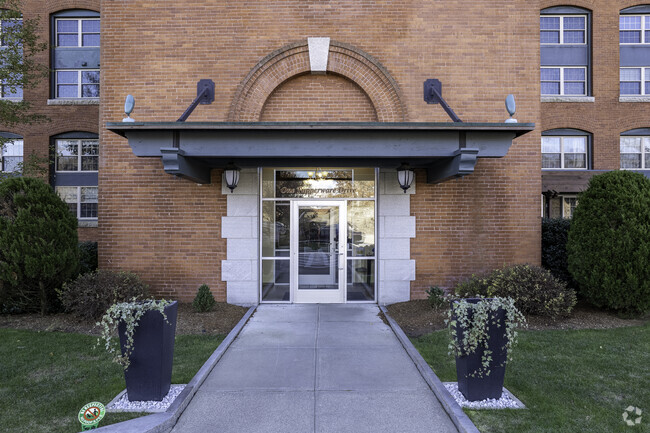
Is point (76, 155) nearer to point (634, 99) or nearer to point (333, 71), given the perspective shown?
point (333, 71)

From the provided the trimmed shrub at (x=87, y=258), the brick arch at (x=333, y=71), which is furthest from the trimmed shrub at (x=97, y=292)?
the brick arch at (x=333, y=71)

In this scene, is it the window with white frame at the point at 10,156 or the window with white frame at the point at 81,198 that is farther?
the window with white frame at the point at 81,198

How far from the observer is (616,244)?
7.36 metres

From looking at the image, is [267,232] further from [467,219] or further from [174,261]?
[467,219]

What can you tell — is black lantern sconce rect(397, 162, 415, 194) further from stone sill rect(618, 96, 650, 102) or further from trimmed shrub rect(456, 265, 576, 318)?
stone sill rect(618, 96, 650, 102)

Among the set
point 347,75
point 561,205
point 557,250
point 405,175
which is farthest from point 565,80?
point 405,175

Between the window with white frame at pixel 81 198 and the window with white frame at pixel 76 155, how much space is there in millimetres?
816

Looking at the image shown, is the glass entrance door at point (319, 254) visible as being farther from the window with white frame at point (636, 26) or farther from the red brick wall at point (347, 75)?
the window with white frame at point (636, 26)

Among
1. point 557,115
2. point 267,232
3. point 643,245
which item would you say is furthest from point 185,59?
point 557,115

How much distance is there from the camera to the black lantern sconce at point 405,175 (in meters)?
8.22

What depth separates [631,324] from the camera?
7359mm

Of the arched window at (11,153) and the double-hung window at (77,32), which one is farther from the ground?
the double-hung window at (77,32)

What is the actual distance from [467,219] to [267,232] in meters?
4.51

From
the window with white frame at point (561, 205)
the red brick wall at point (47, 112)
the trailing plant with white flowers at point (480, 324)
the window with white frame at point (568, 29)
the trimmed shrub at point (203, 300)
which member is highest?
the window with white frame at point (568, 29)
